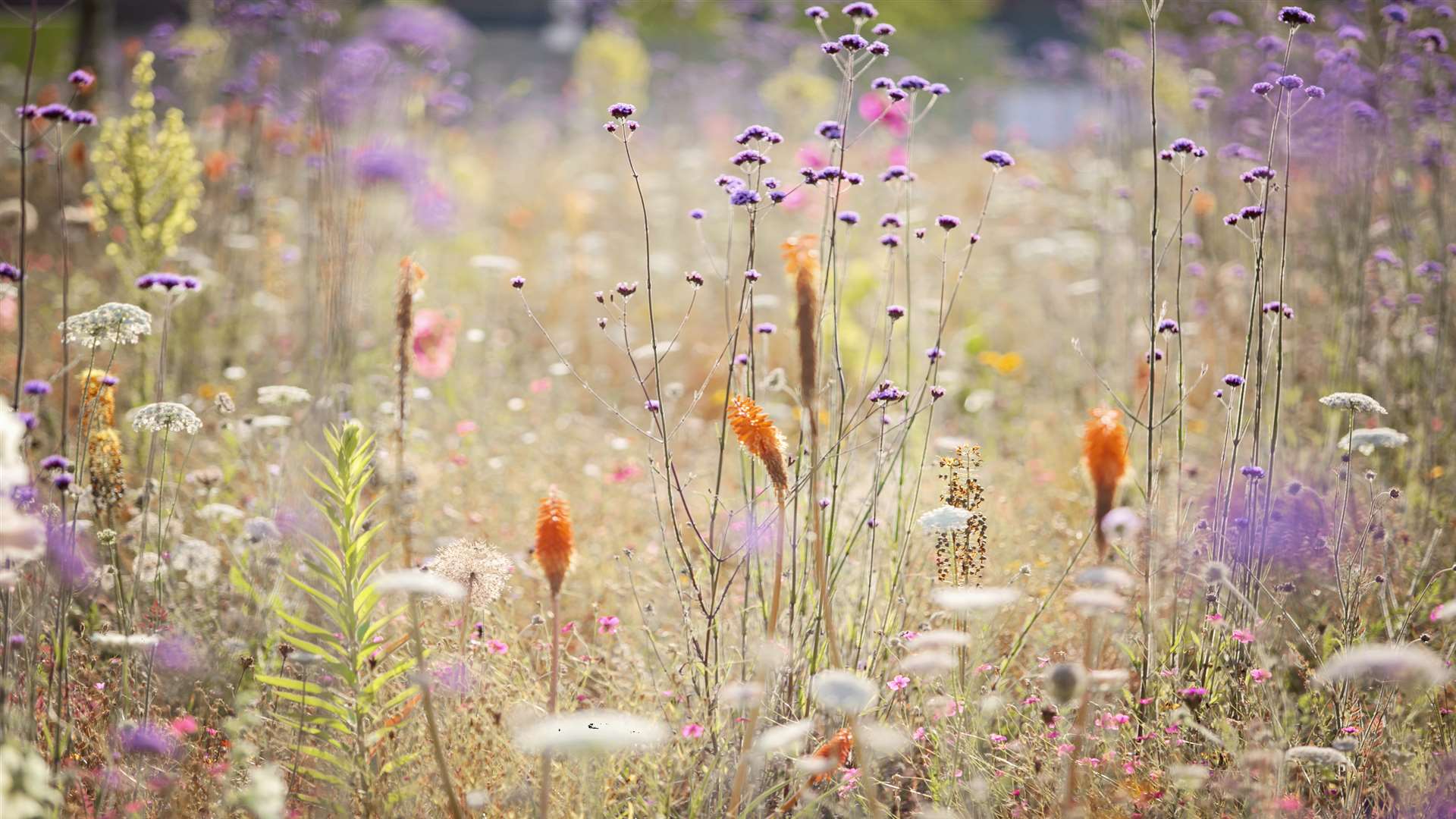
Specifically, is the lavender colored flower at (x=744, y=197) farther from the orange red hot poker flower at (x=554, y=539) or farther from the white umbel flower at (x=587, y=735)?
the white umbel flower at (x=587, y=735)

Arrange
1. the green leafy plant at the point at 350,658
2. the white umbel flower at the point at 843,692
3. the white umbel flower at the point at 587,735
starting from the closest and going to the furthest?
the white umbel flower at the point at 587,735
the white umbel flower at the point at 843,692
the green leafy plant at the point at 350,658

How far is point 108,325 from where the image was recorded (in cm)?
256

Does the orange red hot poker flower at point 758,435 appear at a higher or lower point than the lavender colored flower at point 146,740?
higher

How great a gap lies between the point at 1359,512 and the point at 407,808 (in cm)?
301

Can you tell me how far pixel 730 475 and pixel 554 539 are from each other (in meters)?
2.23

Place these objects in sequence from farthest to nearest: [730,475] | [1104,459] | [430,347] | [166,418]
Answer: [730,475] < [430,347] < [166,418] < [1104,459]

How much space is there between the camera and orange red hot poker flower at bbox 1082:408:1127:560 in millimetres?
1986

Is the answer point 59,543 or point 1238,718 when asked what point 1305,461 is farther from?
point 59,543

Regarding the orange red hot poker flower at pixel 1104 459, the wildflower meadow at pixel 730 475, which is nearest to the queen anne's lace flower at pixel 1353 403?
the wildflower meadow at pixel 730 475

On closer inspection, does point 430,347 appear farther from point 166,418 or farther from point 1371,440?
point 1371,440

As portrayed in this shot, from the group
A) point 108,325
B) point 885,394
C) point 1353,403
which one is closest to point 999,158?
point 885,394

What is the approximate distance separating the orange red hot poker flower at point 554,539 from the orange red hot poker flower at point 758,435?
1.26ft

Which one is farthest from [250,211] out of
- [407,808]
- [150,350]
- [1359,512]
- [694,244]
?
[1359,512]

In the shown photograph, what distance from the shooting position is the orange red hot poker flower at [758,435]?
84.1 inches
